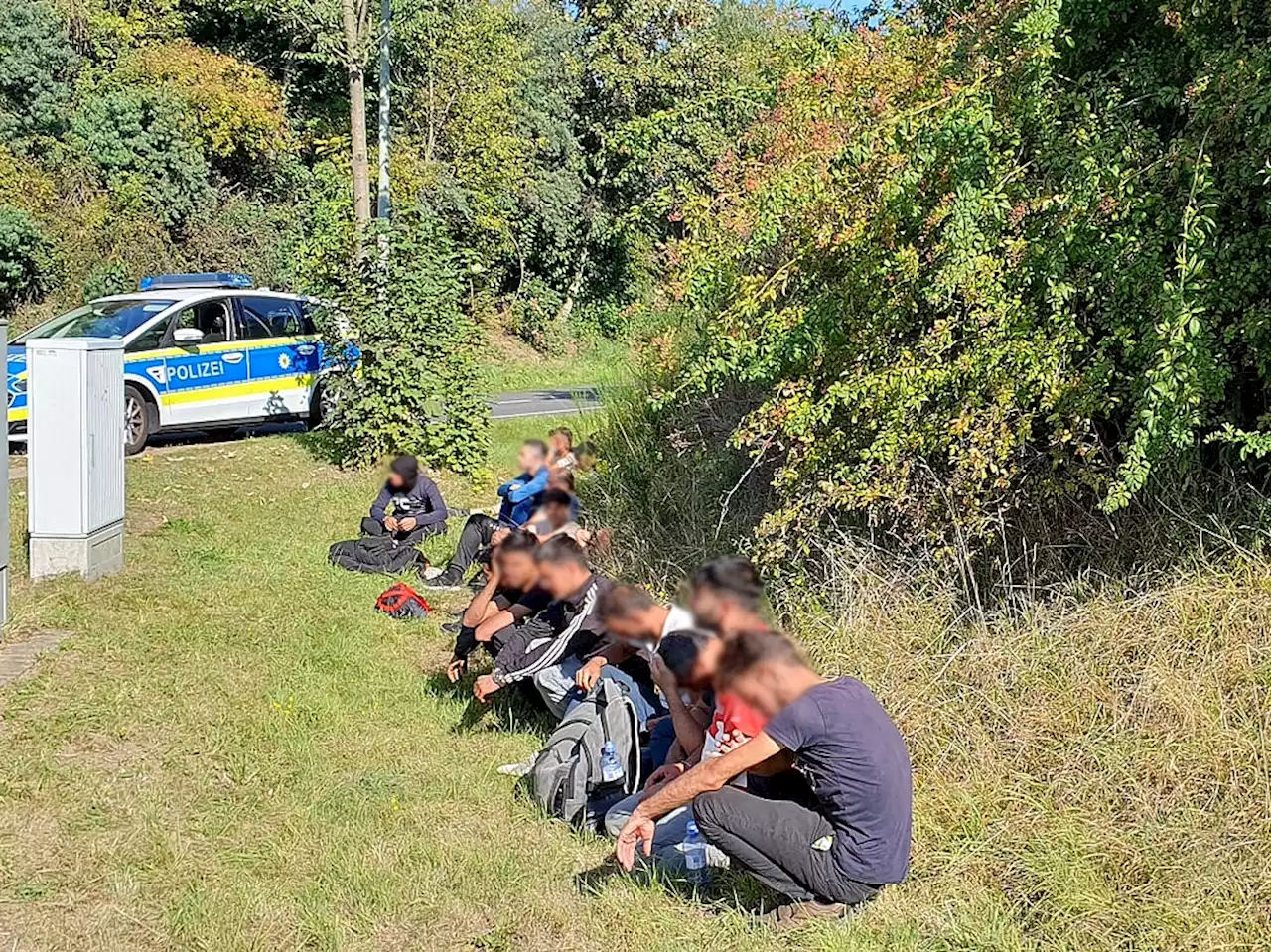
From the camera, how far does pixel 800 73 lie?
7.28m

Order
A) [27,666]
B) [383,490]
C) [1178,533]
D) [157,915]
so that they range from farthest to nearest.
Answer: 1. [383,490]
2. [27,666]
3. [1178,533]
4. [157,915]

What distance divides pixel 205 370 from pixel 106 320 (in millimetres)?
1184

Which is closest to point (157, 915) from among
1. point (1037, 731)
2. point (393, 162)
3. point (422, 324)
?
point (1037, 731)

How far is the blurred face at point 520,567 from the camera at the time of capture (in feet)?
14.4

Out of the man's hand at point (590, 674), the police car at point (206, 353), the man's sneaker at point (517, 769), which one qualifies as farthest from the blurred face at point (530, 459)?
the police car at point (206, 353)

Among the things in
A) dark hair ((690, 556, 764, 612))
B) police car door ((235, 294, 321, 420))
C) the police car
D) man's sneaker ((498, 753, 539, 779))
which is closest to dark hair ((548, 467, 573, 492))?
man's sneaker ((498, 753, 539, 779))

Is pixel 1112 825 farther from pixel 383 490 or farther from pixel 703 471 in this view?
pixel 383 490

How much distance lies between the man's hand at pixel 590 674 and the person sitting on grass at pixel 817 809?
1284mm

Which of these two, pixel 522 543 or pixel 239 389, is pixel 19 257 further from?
pixel 522 543

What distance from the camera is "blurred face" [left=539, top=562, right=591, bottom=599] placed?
4297 millimetres

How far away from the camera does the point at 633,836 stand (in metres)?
4.07

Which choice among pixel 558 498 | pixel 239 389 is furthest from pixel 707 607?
pixel 239 389

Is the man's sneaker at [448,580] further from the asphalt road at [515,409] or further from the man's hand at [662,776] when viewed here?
the man's hand at [662,776]

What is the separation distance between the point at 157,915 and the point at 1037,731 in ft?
11.1
